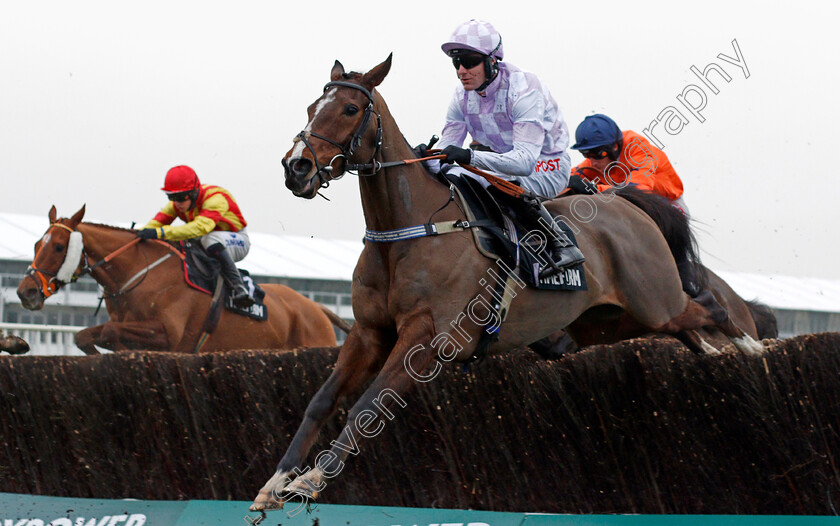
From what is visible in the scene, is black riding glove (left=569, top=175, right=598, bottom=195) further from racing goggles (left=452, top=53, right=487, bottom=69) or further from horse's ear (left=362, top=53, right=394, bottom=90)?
horse's ear (left=362, top=53, right=394, bottom=90)

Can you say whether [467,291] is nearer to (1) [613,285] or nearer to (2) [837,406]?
(1) [613,285]

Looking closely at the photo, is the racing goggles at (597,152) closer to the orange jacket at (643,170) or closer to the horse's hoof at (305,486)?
the orange jacket at (643,170)

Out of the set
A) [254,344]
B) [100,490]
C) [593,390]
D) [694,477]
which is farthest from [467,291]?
[254,344]

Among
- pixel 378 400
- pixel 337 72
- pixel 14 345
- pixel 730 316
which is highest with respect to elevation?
pixel 337 72

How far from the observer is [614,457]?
4.72 meters

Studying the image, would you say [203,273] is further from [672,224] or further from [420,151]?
[420,151]

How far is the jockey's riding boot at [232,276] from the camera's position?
925 cm

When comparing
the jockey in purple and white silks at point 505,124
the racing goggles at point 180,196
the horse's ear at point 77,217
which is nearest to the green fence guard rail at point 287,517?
the jockey in purple and white silks at point 505,124

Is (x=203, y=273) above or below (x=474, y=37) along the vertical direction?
below

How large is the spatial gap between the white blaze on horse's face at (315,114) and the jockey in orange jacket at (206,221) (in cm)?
527

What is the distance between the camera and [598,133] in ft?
20.3

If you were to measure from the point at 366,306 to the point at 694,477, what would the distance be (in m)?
1.68

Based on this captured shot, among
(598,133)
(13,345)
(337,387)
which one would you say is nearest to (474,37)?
(337,387)

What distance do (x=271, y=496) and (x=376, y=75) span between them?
67.0 inches
